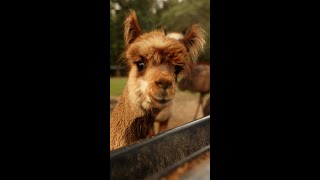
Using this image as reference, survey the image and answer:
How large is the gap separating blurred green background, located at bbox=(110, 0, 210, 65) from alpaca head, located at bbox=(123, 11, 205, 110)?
0.14 ft

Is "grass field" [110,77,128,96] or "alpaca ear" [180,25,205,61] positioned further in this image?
"alpaca ear" [180,25,205,61]

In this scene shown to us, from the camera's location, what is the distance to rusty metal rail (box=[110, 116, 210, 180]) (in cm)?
73

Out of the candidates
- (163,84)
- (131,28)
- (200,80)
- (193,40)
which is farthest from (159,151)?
(200,80)

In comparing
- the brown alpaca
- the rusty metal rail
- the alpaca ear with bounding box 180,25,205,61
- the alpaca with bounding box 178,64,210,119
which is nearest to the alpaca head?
the brown alpaca

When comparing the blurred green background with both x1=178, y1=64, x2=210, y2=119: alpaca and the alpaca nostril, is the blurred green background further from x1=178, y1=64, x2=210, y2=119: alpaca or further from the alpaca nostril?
x1=178, y1=64, x2=210, y2=119: alpaca

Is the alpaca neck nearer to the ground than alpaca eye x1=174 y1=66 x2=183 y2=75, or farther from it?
nearer to the ground

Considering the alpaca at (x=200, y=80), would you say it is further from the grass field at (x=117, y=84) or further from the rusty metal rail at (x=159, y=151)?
the rusty metal rail at (x=159, y=151)

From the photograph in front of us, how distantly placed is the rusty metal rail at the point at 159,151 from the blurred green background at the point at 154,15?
54 cm

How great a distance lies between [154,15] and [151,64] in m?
0.41

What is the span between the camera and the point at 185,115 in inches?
117

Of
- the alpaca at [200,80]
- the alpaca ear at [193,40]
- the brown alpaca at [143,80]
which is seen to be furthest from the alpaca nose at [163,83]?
the alpaca at [200,80]
